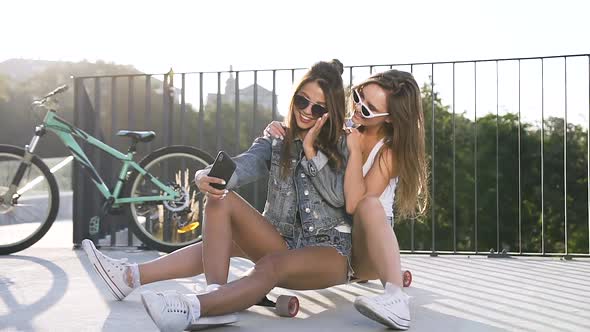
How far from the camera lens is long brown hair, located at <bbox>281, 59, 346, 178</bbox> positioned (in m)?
2.36

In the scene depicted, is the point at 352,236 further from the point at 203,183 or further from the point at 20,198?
the point at 20,198

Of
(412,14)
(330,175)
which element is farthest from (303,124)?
(412,14)

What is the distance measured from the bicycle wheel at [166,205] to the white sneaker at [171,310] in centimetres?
239

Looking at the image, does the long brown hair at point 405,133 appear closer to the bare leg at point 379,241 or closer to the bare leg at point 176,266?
the bare leg at point 379,241

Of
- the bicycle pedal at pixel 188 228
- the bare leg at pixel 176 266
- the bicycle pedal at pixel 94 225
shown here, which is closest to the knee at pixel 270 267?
the bare leg at pixel 176 266

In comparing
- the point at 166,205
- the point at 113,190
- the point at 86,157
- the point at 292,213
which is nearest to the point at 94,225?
the point at 113,190

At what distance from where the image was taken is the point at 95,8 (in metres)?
14.2

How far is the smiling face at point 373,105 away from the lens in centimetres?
245

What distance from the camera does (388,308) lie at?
2074 millimetres

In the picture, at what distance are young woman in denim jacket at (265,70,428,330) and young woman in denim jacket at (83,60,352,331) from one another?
0.19 ft

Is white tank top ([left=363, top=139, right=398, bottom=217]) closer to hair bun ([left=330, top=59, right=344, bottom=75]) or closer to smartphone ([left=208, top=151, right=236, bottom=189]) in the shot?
hair bun ([left=330, top=59, right=344, bottom=75])

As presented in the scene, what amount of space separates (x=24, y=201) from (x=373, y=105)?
8.81ft

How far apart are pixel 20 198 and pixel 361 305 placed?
113 inches

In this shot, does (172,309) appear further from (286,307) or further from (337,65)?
(337,65)
